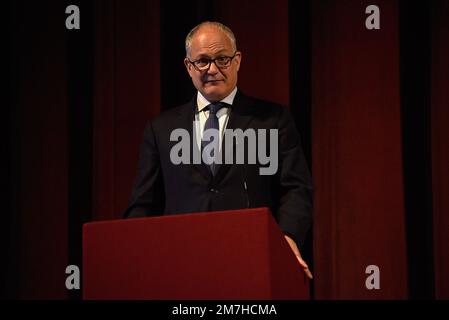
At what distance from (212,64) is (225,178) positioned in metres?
0.34

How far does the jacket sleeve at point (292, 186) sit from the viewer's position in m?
1.66

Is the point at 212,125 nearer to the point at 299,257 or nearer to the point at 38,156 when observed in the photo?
the point at 299,257

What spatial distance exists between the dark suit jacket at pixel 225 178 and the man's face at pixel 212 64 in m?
0.07

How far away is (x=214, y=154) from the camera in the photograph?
6.23 feet

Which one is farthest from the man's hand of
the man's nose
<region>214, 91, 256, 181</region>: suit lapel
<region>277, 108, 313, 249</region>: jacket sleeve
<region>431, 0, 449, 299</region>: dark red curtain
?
<region>431, 0, 449, 299</region>: dark red curtain

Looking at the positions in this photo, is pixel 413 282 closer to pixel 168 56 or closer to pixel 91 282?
pixel 168 56

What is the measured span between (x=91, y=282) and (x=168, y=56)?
1358 mm

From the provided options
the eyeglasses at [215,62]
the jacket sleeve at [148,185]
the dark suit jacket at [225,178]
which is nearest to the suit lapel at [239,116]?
the dark suit jacket at [225,178]

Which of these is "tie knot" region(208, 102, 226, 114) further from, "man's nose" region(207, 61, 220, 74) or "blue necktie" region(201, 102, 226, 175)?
"man's nose" region(207, 61, 220, 74)

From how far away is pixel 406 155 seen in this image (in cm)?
242

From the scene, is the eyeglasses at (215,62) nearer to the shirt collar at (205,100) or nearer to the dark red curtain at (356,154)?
the shirt collar at (205,100)

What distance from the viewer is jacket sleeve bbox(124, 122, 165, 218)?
193 centimetres

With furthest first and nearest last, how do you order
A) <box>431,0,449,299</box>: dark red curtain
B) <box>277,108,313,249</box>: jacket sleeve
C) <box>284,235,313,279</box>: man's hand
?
<box>431,0,449,299</box>: dark red curtain, <box>277,108,313,249</box>: jacket sleeve, <box>284,235,313,279</box>: man's hand

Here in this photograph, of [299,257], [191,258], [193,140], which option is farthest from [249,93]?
[191,258]
